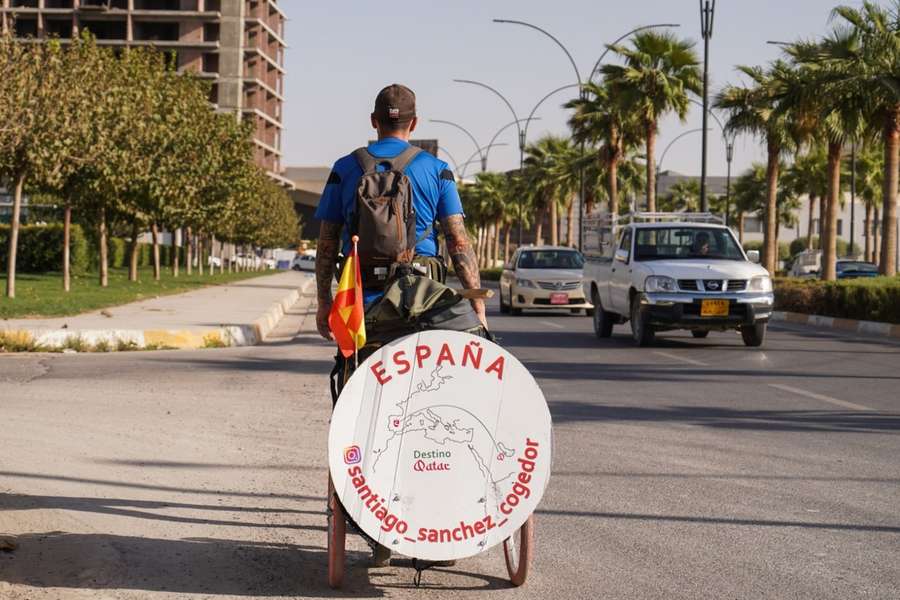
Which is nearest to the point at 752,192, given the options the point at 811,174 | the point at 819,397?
the point at 811,174

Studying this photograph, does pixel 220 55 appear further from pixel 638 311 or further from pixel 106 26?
pixel 638 311

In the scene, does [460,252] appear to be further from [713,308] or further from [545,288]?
[545,288]

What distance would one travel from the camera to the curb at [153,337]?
58.4 ft

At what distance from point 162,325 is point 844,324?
14934 millimetres

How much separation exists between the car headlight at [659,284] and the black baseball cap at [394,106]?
45.3 feet

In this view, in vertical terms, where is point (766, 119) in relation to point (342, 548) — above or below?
above

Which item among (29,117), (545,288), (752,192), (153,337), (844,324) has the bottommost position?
(153,337)

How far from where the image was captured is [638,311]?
19688mm

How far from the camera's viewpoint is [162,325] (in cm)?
2148

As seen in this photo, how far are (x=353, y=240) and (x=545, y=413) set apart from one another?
0.99 metres

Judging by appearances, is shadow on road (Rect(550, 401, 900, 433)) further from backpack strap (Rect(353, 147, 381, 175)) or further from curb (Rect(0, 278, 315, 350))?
curb (Rect(0, 278, 315, 350))

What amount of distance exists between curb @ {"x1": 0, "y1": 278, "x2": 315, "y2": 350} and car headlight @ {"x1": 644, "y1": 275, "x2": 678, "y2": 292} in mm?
6220

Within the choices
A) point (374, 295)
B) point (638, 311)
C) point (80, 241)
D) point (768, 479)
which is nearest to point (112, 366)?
point (638, 311)

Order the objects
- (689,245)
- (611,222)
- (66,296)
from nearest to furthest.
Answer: (689,245)
(611,222)
(66,296)
